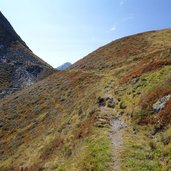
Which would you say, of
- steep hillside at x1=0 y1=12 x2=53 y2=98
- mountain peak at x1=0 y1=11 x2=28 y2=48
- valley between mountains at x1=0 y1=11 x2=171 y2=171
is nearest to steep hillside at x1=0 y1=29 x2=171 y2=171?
valley between mountains at x1=0 y1=11 x2=171 y2=171

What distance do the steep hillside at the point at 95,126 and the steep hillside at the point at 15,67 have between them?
35.3 metres

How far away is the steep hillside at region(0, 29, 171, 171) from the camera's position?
84.8 feet

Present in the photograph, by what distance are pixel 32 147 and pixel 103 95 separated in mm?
12133

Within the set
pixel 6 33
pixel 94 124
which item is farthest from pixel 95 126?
pixel 6 33

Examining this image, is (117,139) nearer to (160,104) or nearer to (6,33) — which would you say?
(160,104)

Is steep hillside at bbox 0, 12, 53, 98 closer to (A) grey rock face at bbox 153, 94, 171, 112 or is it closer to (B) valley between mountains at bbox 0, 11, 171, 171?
(B) valley between mountains at bbox 0, 11, 171, 171

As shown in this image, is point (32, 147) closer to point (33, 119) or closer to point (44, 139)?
point (44, 139)

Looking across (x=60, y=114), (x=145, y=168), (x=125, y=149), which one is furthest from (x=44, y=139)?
(x=145, y=168)

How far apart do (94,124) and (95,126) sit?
448 mm

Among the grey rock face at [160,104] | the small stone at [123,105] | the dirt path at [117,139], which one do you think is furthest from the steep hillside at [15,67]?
the grey rock face at [160,104]

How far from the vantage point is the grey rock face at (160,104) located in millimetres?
30906

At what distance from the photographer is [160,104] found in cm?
3147

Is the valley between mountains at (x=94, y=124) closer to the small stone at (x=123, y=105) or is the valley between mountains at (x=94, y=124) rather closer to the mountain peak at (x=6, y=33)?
the small stone at (x=123, y=105)

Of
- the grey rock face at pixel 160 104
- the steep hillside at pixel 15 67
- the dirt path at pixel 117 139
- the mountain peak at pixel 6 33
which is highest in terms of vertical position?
the mountain peak at pixel 6 33
